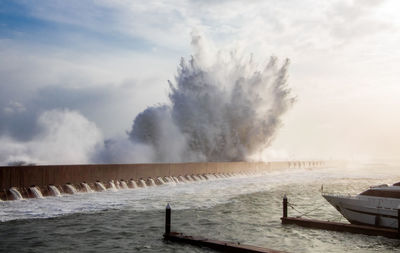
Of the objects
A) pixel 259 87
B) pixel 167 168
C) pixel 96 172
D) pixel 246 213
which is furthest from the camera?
pixel 259 87

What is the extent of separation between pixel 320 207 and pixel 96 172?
1428cm

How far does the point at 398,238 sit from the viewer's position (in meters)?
14.0

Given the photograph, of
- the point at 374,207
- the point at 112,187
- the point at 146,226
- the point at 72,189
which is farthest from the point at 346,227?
the point at 112,187

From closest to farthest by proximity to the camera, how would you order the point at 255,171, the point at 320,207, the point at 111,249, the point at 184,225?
the point at 111,249 < the point at 184,225 < the point at 320,207 < the point at 255,171

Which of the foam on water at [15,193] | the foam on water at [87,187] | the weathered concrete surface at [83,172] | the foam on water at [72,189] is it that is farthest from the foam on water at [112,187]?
the foam on water at [15,193]

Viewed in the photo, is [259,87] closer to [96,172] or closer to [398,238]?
[96,172]

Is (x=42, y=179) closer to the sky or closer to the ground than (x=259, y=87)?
closer to the ground

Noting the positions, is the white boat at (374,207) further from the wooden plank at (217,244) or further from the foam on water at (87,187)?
the foam on water at (87,187)

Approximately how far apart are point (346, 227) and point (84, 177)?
16.8m

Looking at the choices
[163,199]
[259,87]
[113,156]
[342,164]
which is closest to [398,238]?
[163,199]

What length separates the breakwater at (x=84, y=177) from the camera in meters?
21.4

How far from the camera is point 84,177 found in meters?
26.1

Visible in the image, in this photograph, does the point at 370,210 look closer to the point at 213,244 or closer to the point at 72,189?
the point at 213,244

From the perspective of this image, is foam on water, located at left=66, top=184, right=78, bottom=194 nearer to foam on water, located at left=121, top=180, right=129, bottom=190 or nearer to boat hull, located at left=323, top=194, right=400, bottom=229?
foam on water, located at left=121, top=180, right=129, bottom=190
